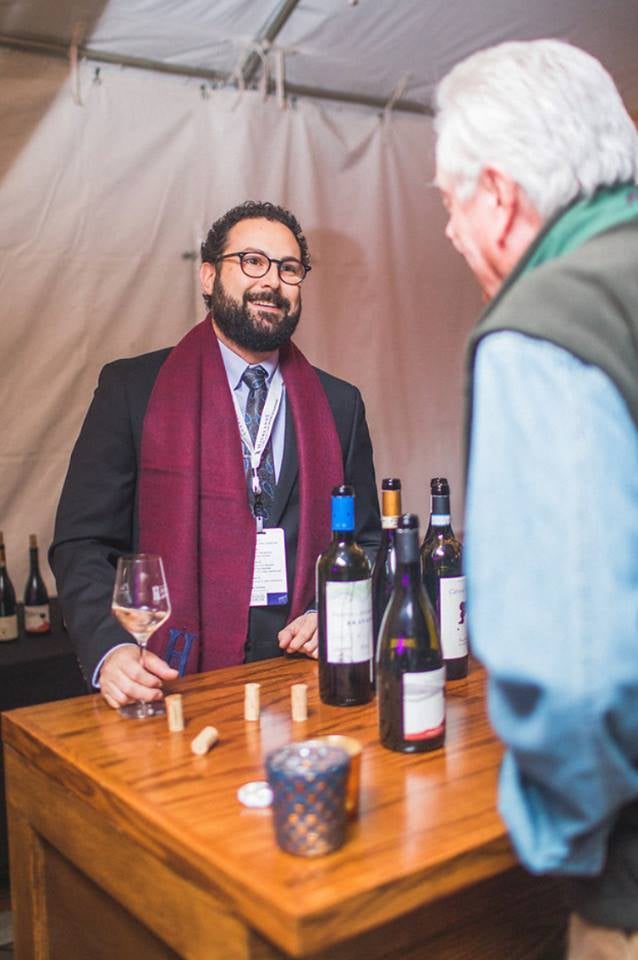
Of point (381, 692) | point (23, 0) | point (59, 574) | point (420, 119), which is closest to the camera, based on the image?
point (381, 692)

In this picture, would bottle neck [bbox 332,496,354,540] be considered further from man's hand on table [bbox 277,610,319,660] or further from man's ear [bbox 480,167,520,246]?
man's ear [bbox 480,167,520,246]

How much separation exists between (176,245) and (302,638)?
182 centimetres

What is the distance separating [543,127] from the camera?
2.96ft

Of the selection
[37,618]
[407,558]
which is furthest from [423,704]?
[37,618]

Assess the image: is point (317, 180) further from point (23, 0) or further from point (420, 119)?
point (23, 0)

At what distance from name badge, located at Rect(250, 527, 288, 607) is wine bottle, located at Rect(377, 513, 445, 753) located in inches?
30.9

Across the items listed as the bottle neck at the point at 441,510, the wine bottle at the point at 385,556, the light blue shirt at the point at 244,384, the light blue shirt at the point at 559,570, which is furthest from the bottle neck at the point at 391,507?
the light blue shirt at the point at 244,384

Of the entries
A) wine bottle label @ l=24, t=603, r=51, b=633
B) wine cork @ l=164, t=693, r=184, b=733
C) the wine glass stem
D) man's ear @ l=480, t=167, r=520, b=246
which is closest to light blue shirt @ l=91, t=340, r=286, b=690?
the wine glass stem

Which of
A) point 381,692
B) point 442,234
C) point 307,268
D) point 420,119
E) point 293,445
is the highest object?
point 420,119

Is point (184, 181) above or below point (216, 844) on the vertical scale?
above

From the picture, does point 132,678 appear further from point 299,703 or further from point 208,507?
point 208,507

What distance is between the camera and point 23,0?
2584mm

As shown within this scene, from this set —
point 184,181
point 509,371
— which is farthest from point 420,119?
point 509,371

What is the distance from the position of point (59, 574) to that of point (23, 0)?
1.65 metres
